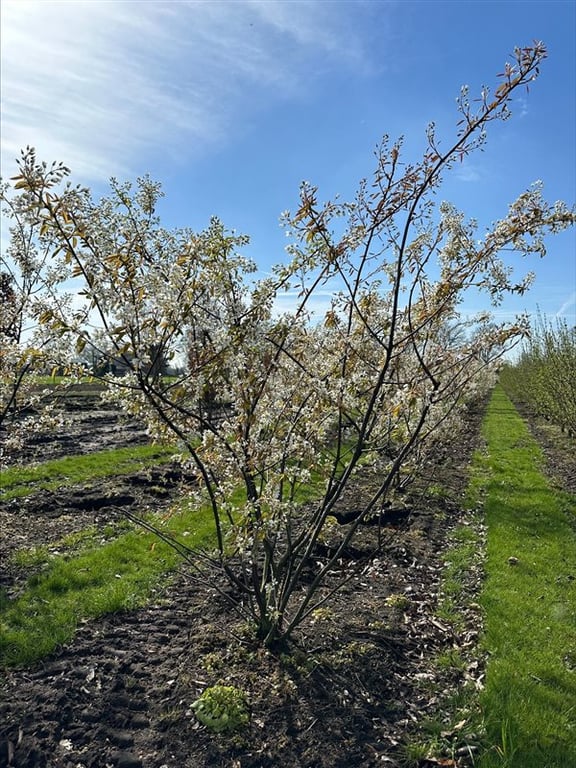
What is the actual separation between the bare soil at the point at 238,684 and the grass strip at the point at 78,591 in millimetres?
159

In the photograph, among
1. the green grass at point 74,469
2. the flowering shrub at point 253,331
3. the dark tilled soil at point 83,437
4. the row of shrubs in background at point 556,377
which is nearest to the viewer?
the flowering shrub at point 253,331

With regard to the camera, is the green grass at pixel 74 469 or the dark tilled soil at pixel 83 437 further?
the dark tilled soil at pixel 83 437

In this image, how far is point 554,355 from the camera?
1880 centimetres

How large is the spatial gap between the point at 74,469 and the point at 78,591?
5.28 metres

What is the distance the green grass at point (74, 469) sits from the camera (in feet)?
28.2

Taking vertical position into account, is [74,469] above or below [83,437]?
below

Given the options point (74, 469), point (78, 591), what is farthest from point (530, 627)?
point (74, 469)

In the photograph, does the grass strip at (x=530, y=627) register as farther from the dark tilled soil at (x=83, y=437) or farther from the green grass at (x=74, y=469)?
the dark tilled soil at (x=83, y=437)

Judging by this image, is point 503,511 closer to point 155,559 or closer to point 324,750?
point 155,559

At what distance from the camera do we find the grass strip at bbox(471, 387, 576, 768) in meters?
3.28

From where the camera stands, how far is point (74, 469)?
9.84 m

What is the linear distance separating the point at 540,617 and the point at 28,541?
18.0ft

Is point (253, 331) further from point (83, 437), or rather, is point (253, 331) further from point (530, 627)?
point (83, 437)

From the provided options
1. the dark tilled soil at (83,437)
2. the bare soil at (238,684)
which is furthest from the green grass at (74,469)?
the bare soil at (238,684)
